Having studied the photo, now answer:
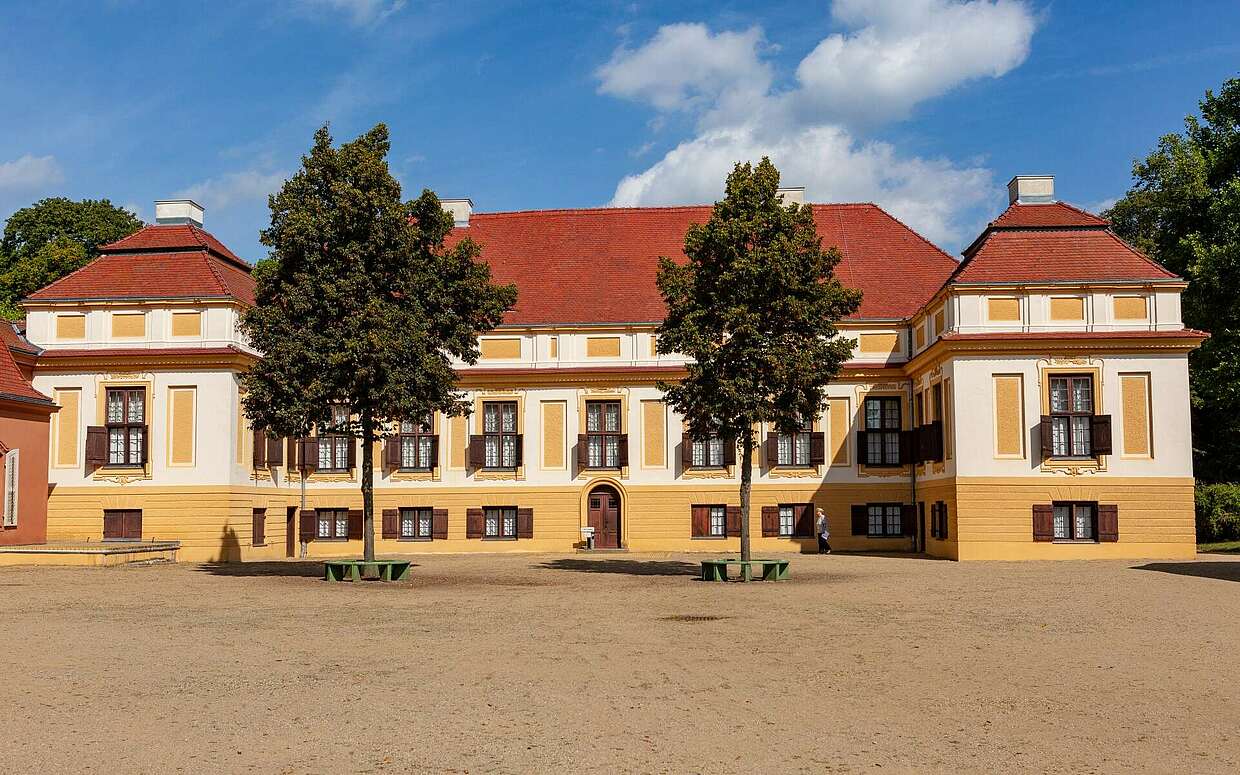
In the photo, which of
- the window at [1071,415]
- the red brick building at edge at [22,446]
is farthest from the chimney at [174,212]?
the window at [1071,415]

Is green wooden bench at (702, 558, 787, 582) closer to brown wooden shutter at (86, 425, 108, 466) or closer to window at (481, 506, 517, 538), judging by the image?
window at (481, 506, 517, 538)

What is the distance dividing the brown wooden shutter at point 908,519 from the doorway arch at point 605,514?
29.8 ft

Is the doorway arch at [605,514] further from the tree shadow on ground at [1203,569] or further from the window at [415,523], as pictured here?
the tree shadow on ground at [1203,569]

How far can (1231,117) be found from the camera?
39562mm

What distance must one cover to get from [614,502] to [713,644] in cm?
2424

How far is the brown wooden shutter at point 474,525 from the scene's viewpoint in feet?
128

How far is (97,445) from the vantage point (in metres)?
34.4

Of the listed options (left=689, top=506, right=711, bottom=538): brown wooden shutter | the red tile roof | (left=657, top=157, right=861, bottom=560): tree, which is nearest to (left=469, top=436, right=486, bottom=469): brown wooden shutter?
the red tile roof

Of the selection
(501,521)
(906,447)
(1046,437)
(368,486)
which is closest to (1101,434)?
(1046,437)

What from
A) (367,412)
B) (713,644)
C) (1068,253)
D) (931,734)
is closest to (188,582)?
(367,412)

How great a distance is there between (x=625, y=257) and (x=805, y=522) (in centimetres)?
1156

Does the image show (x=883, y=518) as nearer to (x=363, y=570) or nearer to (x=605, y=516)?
(x=605, y=516)

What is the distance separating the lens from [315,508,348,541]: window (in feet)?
130

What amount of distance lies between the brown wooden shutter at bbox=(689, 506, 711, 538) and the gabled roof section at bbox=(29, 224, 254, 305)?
1544cm
